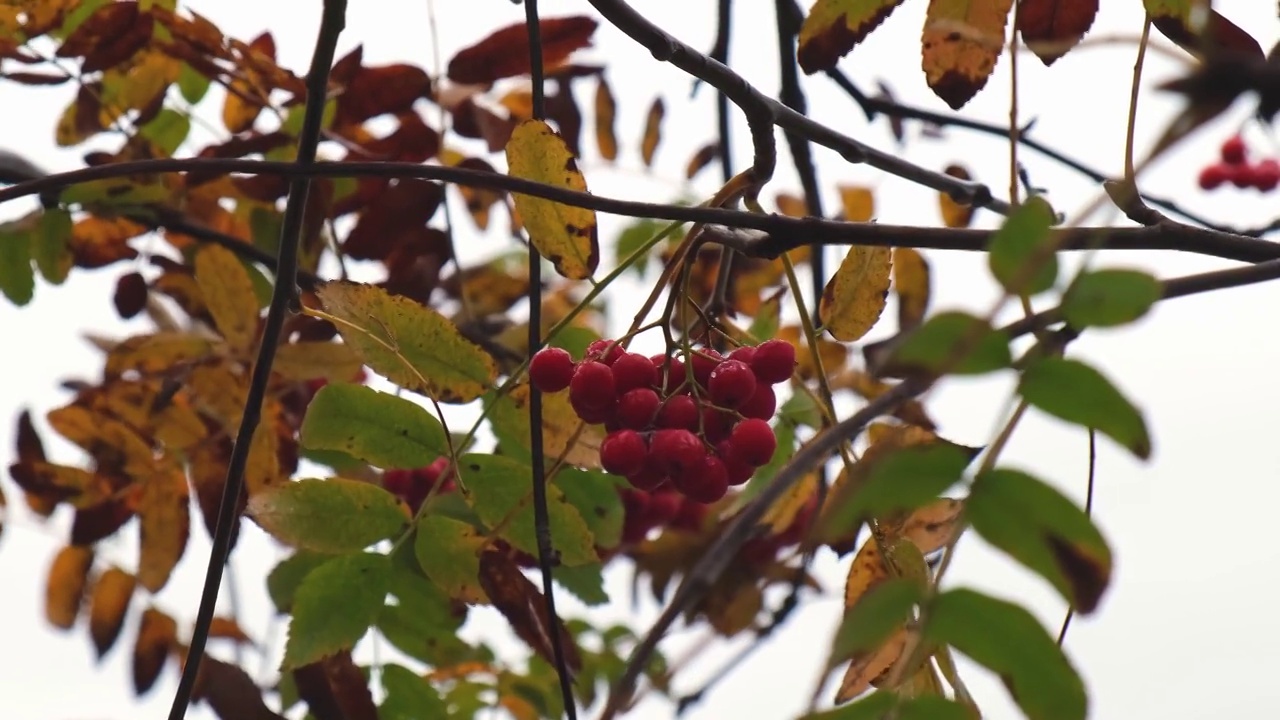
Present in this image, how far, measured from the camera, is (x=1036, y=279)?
44cm

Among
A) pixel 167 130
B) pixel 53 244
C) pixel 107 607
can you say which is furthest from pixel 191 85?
pixel 107 607

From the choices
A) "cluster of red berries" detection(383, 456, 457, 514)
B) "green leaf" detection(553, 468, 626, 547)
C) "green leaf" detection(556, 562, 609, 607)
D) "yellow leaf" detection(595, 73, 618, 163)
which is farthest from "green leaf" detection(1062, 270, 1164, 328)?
"yellow leaf" detection(595, 73, 618, 163)

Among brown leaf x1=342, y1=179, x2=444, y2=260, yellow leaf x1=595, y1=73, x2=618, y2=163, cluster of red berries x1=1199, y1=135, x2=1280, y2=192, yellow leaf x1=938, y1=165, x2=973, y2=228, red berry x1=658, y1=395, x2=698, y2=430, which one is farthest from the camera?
cluster of red berries x1=1199, y1=135, x2=1280, y2=192

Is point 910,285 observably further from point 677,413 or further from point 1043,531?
point 1043,531

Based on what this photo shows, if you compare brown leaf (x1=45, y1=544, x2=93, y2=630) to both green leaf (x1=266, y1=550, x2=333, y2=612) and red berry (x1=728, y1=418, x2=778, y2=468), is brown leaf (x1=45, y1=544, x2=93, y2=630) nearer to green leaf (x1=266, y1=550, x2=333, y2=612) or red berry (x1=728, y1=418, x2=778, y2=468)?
green leaf (x1=266, y1=550, x2=333, y2=612)

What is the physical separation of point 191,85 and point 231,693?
68 cm

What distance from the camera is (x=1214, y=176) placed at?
8.72 feet

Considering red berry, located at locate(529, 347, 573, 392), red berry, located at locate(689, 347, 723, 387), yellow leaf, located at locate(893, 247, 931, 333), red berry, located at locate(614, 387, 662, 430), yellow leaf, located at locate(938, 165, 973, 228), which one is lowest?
red berry, located at locate(614, 387, 662, 430)

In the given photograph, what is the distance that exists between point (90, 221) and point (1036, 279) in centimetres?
97

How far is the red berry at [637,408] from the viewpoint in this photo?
29.7 inches

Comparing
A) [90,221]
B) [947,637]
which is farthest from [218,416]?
[947,637]

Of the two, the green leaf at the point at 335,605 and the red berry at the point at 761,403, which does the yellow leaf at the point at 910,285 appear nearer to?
the red berry at the point at 761,403

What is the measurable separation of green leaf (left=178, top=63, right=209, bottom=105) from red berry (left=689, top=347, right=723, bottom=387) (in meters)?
0.71

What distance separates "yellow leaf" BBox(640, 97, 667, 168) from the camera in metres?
1.66
